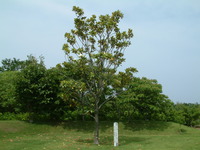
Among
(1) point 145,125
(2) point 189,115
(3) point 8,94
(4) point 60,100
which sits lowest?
(1) point 145,125

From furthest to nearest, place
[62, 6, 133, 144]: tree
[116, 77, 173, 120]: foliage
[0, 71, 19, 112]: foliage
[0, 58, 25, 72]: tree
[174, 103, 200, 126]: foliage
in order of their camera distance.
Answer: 1. [0, 58, 25, 72]: tree
2. [174, 103, 200, 126]: foliage
3. [0, 71, 19, 112]: foliage
4. [116, 77, 173, 120]: foliage
5. [62, 6, 133, 144]: tree

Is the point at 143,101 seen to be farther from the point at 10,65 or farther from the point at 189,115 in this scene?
the point at 10,65

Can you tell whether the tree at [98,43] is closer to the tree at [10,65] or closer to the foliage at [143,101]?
the foliage at [143,101]

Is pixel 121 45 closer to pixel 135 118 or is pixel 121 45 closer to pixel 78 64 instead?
pixel 78 64

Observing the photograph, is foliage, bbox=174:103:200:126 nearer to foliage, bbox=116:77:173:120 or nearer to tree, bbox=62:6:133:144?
foliage, bbox=116:77:173:120

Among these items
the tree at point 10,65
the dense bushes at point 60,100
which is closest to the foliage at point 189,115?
the dense bushes at point 60,100

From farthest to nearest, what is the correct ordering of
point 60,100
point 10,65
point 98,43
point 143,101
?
1. point 10,65
2. point 143,101
3. point 60,100
4. point 98,43

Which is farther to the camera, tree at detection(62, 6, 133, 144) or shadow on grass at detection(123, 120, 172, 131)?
shadow on grass at detection(123, 120, 172, 131)

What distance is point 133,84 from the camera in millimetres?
22844

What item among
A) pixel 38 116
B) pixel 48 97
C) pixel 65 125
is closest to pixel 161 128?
pixel 65 125

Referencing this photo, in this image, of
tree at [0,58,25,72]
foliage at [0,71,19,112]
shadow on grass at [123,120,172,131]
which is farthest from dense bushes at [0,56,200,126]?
tree at [0,58,25,72]

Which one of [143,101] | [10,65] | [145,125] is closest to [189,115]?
[145,125]

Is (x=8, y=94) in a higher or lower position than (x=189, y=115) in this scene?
higher

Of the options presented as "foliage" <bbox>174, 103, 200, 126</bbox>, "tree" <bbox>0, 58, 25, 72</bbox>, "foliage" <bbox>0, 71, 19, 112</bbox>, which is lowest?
"foliage" <bbox>174, 103, 200, 126</bbox>
